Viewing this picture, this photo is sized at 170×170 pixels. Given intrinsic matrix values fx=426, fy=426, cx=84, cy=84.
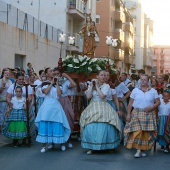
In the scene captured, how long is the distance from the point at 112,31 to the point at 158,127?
1702 inches

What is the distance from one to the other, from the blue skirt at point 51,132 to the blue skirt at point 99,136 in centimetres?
57

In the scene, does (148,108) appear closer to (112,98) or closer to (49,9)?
(112,98)

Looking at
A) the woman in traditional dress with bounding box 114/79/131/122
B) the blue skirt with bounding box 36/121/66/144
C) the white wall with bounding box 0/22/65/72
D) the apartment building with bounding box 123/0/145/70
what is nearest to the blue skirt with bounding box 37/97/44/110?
the woman in traditional dress with bounding box 114/79/131/122

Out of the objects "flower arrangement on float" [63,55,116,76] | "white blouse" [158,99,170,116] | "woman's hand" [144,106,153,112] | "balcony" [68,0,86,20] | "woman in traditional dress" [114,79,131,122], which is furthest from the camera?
"balcony" [68,0,86,20]

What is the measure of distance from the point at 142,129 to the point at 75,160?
1676mm

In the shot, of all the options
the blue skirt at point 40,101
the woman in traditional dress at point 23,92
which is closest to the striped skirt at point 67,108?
the woman in traditional dress at point 23,92

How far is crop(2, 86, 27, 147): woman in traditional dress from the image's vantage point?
1052 centimetres

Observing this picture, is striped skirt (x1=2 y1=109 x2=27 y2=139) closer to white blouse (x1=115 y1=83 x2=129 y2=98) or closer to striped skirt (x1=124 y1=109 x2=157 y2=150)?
striped skirt (x1=124 y1=109 x2=157 y2=150)

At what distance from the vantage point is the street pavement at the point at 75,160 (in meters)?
8.34

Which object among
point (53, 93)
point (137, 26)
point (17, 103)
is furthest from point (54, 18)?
point (137, 26)

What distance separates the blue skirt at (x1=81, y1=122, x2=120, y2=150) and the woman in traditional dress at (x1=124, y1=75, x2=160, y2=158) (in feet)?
1.14

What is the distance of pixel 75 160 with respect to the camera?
8.98m

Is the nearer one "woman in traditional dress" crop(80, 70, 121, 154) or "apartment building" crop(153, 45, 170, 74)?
"woman in traditional dress" crop(80, 70, 121, 154)

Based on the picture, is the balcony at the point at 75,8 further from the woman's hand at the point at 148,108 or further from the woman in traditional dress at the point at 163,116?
the woman's hand at the point at 148,108
